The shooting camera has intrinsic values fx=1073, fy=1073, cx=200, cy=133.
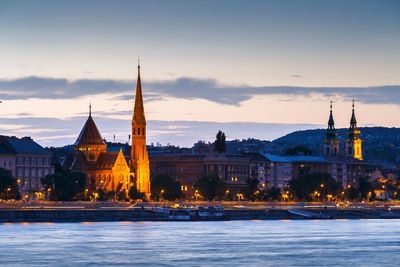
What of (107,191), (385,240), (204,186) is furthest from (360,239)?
(107,191)

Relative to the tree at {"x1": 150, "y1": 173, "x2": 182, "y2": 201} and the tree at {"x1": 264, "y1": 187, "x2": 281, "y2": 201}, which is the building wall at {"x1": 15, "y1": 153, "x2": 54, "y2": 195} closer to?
the tree at {"x1": 150, "y1": 173, "x2": 182, "y2": 201}

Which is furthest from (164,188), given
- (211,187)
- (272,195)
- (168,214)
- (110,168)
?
(168,214)

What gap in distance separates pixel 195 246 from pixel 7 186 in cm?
6125

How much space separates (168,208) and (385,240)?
5755 cm

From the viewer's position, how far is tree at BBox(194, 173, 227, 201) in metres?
181

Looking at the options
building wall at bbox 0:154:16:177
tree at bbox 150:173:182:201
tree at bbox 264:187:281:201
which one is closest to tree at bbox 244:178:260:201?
tree at bbox 264:187:281:201

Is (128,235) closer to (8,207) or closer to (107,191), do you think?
(8,207)

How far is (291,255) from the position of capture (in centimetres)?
8506

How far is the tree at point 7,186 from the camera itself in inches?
5743

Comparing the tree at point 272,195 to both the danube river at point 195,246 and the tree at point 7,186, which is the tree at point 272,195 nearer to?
the tree at point 7,186

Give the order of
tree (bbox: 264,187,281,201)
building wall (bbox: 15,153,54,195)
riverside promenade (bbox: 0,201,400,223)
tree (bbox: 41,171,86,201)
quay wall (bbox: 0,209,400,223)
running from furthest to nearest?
tree (bbox: 264,187,281,201) < building wall (bbox: 15,153,54,195) < tree (bbox: 41,171,86,201) < riverside promenade (bbox: 0,201,400,223) < quay wall (bbox: 0,209,400,223)

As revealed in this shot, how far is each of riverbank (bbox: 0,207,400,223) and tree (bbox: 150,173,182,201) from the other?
26.7 metres

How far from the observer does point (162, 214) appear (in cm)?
14938

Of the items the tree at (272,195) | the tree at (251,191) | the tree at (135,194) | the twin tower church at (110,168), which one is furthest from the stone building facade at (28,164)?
the tree at (272,195)
